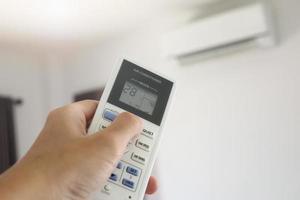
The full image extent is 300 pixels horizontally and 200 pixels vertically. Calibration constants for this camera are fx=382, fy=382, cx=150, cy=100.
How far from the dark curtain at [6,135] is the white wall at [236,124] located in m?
0.81

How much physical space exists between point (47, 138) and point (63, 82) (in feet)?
6.20

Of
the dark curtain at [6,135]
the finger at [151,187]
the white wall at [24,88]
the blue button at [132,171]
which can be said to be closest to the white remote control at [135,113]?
the blue button at [132,171]

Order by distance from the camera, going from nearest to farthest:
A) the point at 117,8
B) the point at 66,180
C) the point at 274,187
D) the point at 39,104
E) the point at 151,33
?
the point at 66,180
the point at 274,187
the point at 117,8
the point at 151,33
the point at 39,104

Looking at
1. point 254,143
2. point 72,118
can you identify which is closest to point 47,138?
point 72,118

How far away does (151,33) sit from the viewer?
6.89 feet

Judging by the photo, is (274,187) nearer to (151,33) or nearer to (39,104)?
(151,33)

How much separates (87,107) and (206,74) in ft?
4.16

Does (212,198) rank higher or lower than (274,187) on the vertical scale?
lower

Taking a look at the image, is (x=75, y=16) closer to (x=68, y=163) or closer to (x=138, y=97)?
(x=138, y=97)

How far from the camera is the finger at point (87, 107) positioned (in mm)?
704

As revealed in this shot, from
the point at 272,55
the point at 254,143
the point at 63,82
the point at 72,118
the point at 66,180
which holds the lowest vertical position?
the point at 66,180

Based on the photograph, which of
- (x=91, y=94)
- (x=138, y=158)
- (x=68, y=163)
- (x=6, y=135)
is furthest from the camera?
(x=91, y=94)

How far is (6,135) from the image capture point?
2107 mm

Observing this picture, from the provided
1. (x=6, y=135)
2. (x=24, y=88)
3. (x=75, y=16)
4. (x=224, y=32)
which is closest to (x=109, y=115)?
(x=224, y=32)
